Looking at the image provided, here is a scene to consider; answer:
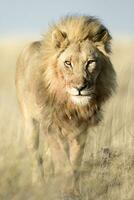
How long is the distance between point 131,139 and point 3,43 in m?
18.7

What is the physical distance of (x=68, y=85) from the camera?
243 inches

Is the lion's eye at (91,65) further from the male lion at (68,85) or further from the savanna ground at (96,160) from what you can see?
the savanna ground at (96,160)

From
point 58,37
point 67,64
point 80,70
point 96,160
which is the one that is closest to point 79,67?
point 80,70

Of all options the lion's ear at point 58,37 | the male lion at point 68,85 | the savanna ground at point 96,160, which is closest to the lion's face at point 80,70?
the male lion at point 68,85

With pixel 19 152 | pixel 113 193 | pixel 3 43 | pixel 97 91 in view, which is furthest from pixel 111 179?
pixel 3 43

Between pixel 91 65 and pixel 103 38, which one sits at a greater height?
pixel 103 38

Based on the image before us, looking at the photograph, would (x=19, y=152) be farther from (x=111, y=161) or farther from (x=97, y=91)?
(x=97, y=91)

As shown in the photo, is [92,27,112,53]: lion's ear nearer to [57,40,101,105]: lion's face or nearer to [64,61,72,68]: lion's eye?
[57,40,101,105]: lion's face

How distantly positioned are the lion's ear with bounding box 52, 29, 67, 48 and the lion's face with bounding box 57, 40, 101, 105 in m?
0.12

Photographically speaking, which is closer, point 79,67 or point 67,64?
point 79,67

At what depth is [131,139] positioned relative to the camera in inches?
223

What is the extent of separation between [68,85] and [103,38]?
2.31 feet

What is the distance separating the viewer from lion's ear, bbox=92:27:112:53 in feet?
21.5

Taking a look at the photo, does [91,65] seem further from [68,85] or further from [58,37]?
[58,37]
